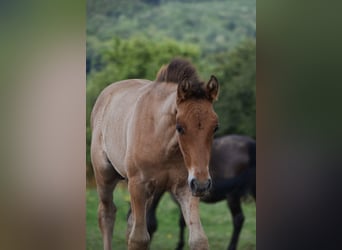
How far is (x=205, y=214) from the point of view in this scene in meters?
3.65

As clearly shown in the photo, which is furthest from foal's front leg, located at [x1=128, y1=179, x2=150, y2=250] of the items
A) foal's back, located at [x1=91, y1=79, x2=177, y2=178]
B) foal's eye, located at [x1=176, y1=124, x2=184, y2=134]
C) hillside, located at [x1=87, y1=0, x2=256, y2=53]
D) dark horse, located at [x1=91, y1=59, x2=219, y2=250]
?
hillside, located at [x1=87, y1=0, x2=256, y2=53]

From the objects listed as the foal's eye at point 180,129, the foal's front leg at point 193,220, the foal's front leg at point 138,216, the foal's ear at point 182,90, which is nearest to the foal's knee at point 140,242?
the foal's front leg at point 138,216

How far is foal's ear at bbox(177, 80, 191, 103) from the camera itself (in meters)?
3.55

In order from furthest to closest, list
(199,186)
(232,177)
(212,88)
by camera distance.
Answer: (232,177) < (212,88) < (199,186)

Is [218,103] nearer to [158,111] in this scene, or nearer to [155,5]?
[158,111]

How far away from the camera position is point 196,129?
3506 millimetres

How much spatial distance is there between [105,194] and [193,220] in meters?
0.55

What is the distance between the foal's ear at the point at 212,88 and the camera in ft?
11.8

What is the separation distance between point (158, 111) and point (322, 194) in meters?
1.07

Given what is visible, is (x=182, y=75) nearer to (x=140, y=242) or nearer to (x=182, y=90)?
(x=182, y=90)

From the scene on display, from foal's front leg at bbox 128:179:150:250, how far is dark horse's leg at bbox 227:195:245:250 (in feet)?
1.61

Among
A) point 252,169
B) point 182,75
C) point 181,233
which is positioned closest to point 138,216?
point 181,233

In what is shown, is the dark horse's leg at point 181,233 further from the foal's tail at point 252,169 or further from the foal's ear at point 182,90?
the foal's ear at point 182,90

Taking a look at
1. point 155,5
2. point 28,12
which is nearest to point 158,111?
point 155,5
